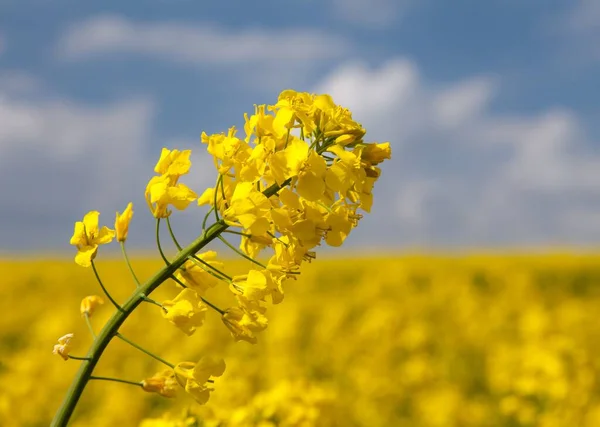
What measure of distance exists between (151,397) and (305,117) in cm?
521

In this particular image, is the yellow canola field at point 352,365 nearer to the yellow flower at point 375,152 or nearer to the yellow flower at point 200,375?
the yellow flower at point 200,375

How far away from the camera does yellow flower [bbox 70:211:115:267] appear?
7.23ft

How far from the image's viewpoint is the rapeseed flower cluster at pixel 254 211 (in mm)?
1964

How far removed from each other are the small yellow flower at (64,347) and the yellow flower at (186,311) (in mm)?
318

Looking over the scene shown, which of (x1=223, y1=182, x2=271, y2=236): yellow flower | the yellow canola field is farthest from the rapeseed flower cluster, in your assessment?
the yellow canola field

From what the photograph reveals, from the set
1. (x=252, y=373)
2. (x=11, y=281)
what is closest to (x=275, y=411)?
(x=252, y=373)

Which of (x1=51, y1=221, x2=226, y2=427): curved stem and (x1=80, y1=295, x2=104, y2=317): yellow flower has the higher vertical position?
(x1=80, y1=295, x2=104, y2=317): yellow flower

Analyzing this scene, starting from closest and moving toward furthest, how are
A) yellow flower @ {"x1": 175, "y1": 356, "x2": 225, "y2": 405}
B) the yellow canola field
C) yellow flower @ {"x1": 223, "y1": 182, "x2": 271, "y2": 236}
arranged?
yellow flower @ {"x1": 223, "y1": 182, "x2": 271, "y2": 236} < yellow flower @ {"x1": 175, "y1": 356, "x2": 225, "y2": 405} < the yellow canola field

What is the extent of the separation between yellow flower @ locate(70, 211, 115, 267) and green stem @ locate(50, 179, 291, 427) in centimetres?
28

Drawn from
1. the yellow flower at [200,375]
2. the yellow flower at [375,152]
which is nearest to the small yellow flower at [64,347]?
the yellow flower at [200,375]

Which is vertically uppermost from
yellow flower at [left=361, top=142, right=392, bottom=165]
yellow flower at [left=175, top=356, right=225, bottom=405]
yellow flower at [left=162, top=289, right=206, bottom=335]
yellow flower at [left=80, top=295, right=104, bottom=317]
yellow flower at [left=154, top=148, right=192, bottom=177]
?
yellow flower at [left=154, top=148, right=192, bottom=177]

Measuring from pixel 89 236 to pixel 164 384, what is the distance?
0.47m

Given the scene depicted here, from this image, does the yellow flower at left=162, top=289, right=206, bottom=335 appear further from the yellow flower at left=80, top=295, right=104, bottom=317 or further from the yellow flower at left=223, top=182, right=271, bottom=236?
the yellow flower at left=80, top=295, right=104, bottom=317

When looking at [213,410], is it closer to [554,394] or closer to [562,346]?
[554,394]
